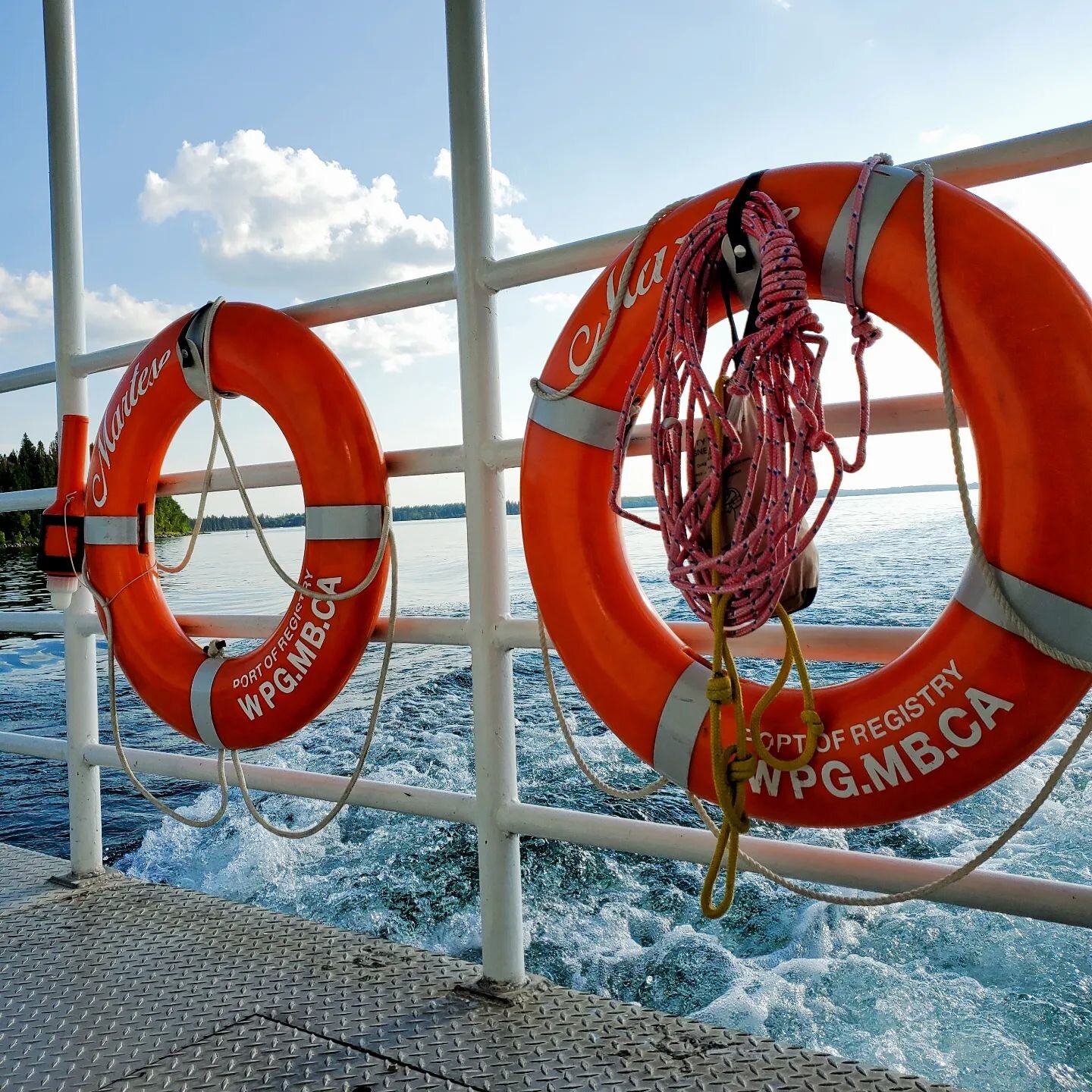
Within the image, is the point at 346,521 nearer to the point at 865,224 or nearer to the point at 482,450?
the point at 482,450

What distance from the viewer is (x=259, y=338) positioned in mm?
1462

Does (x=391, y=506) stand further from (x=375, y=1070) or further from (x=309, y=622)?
(x=375, y=1070)

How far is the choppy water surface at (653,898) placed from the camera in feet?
7.61

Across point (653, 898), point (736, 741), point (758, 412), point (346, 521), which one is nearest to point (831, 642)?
point (736, 741)

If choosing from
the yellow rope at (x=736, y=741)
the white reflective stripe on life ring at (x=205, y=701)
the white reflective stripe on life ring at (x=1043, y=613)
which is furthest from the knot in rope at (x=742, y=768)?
the white reflective stripe on life ring at (x=205, y=701)

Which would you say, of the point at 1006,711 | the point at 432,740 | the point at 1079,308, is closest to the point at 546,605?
the point at 1006,711

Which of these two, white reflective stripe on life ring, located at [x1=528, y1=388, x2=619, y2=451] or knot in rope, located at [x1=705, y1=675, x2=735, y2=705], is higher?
white reflective stripe on life ring, located at [x1=528, y1=388, x2=619, y2=451]

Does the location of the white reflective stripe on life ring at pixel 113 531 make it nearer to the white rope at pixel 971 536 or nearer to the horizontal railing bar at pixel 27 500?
the horizontal railing bar at pixel 27 500

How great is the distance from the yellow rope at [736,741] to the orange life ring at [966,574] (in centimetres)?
5

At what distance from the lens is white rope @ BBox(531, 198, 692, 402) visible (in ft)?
3.63

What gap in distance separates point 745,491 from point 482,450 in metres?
0.47

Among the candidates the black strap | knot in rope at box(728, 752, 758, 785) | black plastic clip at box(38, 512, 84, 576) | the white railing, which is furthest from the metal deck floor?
the black strap

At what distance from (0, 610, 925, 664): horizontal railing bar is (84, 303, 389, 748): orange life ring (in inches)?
2.3

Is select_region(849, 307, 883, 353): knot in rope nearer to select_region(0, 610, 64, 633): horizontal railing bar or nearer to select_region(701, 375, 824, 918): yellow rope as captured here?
select_region(701, 375, 824, 918): yellow rope
